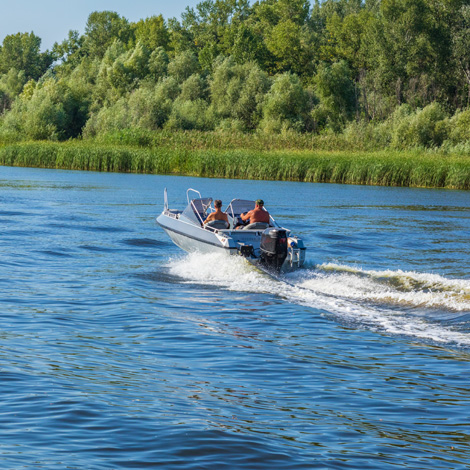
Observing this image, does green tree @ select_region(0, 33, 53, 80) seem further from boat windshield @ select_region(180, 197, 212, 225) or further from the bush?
Result: boat windshield @ select_region(180, 197, 212, 225)

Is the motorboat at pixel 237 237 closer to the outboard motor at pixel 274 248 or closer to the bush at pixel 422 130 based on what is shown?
the outboard motor at pixel 274 248

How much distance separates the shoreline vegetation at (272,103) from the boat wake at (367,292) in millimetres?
26839

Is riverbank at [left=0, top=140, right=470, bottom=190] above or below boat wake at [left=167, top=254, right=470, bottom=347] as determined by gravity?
above

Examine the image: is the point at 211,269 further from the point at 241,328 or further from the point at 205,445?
the point at 205,445

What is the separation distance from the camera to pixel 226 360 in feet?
27.8


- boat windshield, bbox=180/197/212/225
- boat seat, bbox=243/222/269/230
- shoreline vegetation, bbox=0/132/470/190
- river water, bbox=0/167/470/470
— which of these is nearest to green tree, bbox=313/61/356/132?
shoreline vegetation, bbox=0/132/470/190

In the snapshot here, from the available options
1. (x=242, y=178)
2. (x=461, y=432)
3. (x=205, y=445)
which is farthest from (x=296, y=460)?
(x=242, y=178)

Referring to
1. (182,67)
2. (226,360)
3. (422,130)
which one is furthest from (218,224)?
(182,67)

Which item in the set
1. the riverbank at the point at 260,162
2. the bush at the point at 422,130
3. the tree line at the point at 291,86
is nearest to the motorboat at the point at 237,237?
the riverbank at the point at 260,162

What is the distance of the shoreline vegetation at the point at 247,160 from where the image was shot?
40.4 metres

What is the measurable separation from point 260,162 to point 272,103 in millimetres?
25138

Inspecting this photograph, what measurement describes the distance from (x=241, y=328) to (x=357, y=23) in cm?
7685

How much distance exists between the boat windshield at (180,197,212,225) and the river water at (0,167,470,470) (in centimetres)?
97

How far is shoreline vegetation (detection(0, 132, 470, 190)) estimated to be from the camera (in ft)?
133
